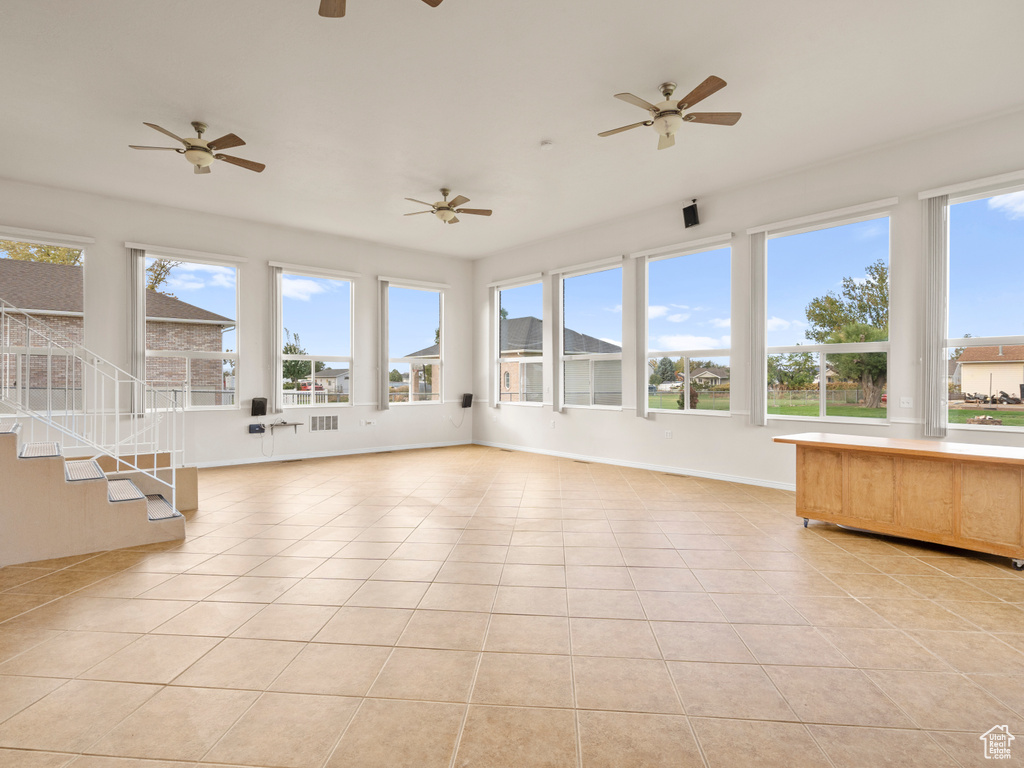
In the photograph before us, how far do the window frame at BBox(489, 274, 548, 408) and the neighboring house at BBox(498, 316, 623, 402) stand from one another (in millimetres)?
17

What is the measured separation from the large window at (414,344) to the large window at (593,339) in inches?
101

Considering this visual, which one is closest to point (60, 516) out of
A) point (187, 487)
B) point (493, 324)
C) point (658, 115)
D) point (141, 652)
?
point (187, 487)

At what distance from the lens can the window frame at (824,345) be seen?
516 centimetres

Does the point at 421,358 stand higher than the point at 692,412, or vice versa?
the point at 421,358

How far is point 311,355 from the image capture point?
26.8ft

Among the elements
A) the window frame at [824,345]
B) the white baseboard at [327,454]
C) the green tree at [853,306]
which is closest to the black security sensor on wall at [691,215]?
the window frame at [824,345]

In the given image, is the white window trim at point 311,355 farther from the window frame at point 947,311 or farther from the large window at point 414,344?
the window frame at point 947,311

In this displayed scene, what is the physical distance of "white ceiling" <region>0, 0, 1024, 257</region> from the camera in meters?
3.29

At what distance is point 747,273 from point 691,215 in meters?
1.04

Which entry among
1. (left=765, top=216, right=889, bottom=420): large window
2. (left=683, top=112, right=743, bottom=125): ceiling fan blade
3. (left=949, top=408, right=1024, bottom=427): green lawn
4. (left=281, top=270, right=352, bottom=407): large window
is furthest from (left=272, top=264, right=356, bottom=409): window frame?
(left=949, top=408, right=1024, bottom=427): green lawn

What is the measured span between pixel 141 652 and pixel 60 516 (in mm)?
1971

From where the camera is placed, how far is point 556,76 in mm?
3914

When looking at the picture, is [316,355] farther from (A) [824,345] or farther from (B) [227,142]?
(A) [824,345]

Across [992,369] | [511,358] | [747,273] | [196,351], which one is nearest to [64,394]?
[196,351]
